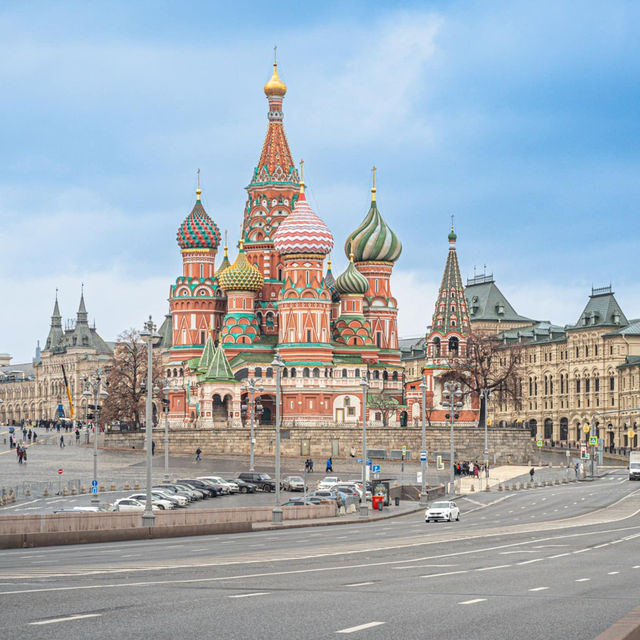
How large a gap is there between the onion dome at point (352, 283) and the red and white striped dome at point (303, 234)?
24.1 ft

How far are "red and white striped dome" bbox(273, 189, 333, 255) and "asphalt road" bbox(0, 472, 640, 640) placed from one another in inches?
3085

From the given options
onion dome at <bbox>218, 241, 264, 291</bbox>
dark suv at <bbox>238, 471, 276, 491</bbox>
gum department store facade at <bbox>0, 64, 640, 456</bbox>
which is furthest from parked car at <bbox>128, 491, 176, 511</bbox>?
onion dome at <bbox>218, 241, 264, 291</bbox>

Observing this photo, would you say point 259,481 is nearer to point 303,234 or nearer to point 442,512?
point 442,512

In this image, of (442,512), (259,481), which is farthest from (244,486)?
(442,512)

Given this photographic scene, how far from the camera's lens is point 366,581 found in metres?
21.3

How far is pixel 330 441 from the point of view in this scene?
108812 millimetres

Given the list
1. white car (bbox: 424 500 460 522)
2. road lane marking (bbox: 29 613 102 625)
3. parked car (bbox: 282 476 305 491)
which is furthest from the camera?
parked car (bbox: 282 476 305 491)

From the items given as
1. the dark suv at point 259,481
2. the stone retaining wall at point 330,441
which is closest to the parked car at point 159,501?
the dark suv at point 259,481

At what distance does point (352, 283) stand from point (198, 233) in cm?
1624

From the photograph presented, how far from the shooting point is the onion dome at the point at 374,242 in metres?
131

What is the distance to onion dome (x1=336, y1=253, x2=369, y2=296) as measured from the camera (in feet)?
410

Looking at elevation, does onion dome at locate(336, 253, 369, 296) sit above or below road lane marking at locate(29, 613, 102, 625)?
above

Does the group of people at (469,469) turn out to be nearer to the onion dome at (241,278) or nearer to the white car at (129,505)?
the onion dome at (241,278)

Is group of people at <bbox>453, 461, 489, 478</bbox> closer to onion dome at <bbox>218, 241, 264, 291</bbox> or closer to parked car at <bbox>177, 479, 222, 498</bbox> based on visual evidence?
parked car at <bbox>177, 479, 222, 498</bbox>
